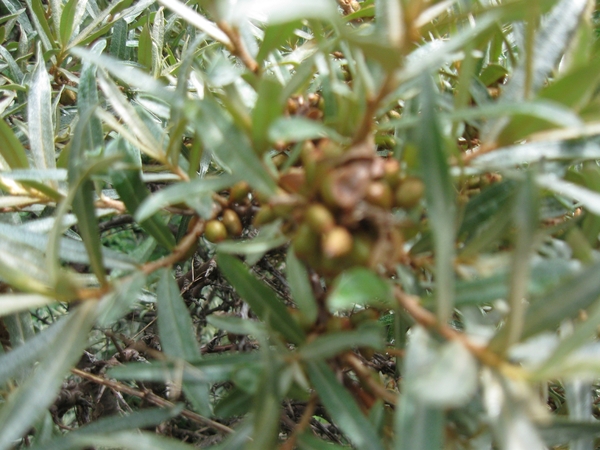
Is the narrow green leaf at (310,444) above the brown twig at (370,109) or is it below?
below

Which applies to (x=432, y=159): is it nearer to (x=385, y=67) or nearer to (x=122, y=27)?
(x=385, y=67)

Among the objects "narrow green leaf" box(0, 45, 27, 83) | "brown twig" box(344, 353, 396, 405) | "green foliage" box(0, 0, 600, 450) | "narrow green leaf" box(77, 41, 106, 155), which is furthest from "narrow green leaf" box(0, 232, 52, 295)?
"narrow green leaf" box(0, 45, 27, 83)

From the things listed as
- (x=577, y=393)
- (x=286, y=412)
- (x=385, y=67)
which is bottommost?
(x=286, y=412)

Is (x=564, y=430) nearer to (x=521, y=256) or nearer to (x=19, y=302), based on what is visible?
(x=521, y=256)

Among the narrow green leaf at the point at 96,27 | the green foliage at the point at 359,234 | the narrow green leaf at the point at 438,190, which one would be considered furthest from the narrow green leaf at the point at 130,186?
the narrow green leaf at the point at 96,27

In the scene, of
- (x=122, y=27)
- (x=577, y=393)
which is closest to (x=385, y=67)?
(x=577, y=393)

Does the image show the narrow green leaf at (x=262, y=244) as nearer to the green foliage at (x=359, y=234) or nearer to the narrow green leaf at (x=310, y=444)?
the green foliage at (x=359, y=234)

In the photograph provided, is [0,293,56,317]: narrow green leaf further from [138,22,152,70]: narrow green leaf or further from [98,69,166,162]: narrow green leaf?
[138,22,152,70]: narrow green leaf
